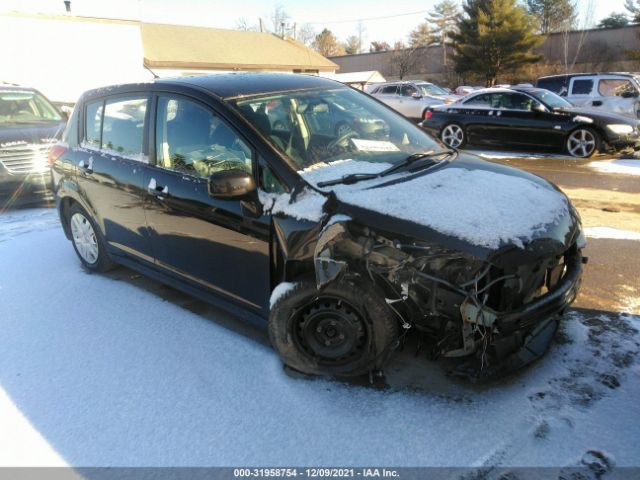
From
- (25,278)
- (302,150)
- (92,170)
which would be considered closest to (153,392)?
(302,150)

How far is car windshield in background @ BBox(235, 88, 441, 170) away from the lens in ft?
10.4

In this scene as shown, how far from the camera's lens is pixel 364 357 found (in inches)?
109

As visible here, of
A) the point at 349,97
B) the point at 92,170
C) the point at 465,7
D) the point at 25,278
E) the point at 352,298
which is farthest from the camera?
the point at 465,7

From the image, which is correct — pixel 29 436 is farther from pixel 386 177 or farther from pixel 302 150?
pixel 386 177

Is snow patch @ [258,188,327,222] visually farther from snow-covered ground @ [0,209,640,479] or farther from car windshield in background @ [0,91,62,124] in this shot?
car windshield in background @ [0,91,62,124]

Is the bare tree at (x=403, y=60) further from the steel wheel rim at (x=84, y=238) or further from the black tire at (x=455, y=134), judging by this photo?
the steel wheel rim at (x=84, y=238)

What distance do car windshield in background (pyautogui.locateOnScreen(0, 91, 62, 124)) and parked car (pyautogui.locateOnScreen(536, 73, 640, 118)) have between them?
40.2 ft

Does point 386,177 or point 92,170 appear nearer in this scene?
point 386,177

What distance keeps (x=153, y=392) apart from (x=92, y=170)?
2.27 meters

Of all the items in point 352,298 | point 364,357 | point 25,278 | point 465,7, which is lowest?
point 25,278

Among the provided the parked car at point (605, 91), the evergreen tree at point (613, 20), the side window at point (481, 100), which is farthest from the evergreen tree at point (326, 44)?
the side window at point (481, 100)

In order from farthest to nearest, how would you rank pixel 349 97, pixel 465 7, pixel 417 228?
pixel 465 7 → pixel 349 97 → pixel 417 228

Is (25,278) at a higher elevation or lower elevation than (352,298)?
lower

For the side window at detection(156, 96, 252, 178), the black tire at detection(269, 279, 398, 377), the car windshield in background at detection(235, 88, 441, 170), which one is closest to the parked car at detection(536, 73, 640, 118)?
the car windshield in background at detection(235, 88, 441, 170)
